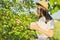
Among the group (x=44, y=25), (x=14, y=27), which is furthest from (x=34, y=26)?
(x=14, y=27)

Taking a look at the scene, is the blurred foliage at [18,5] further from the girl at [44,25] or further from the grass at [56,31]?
the grass at [56,31]

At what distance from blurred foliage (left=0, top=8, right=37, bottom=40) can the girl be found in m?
0.10

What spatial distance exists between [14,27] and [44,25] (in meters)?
0.53

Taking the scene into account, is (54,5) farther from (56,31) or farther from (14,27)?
(14,27)

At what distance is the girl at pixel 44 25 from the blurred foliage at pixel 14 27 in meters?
0.10

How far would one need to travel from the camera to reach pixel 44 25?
4879 mm

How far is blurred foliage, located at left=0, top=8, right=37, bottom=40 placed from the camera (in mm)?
4820

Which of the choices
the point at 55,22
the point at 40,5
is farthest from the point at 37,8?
the point at 55,22

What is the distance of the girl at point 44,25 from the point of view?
481 cm

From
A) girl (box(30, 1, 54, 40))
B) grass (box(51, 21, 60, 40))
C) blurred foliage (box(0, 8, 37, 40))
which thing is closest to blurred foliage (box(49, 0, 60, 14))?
girl (box(30, 1, 54, 40))

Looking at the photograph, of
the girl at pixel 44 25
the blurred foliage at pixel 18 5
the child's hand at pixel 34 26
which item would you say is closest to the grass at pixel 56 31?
the girl at pixel 44 25

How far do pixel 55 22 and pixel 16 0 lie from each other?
2.65 ft

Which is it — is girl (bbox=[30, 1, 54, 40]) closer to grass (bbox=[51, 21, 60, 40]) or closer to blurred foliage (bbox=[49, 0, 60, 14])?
grass (bbox=[51, 21, 60, 40])

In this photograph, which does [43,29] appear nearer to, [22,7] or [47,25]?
[47,25]
